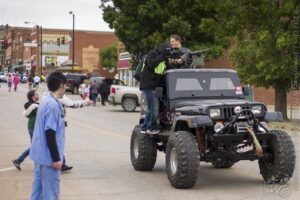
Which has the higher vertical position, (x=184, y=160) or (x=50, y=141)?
(x=50, y=141)

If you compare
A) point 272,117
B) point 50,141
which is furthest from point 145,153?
point 50,141

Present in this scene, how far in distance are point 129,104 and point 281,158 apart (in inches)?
840

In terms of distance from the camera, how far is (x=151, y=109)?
10.4 meters

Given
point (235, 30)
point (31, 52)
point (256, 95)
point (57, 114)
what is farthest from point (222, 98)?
point (31, 52)

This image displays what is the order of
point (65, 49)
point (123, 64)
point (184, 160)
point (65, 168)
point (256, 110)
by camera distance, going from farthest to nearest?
1. point (65, 49)
2. point (123, 64)
3. point (65, 168)
4. point (256, 110)
5. point (184, 160)

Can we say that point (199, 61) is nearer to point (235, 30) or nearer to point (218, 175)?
point (218, 175)

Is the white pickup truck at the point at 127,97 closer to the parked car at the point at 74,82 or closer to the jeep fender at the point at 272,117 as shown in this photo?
the parked car at the point at 74,82

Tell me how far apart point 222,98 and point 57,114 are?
490cm

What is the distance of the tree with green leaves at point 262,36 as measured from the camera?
21172 millimetres

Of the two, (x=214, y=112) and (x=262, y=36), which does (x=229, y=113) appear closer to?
(x=214, y=112)

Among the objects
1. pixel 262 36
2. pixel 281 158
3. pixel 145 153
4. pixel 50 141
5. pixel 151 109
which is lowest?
pixel 145 153

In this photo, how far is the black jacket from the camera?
10297 mm

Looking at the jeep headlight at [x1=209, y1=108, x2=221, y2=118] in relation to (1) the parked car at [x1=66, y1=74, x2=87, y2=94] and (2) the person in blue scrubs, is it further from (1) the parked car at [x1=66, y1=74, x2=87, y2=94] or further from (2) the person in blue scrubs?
(1) the parked car at [x1=66, y1=74, x2=87, y2=94]

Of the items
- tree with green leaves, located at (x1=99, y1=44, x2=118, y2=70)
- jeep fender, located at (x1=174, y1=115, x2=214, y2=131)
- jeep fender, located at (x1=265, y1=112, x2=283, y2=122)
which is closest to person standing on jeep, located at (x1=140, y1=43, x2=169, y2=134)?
jeep fender, located at (x1=174, y1=115, x2=214, y2=131)
